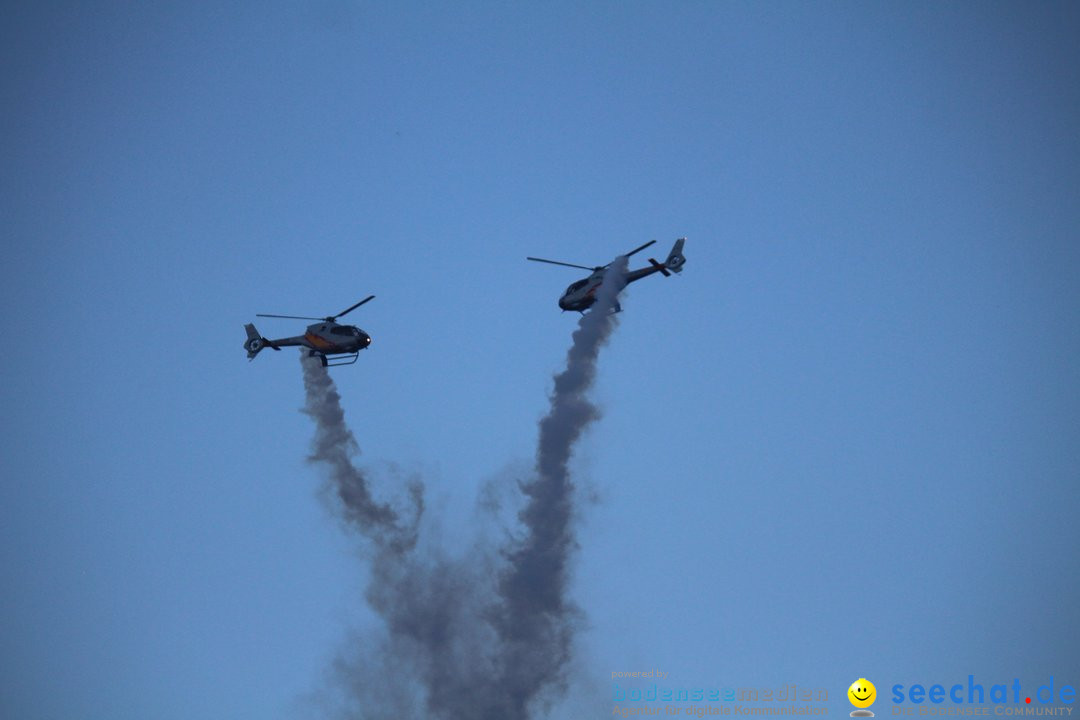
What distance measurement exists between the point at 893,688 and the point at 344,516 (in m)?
28.2

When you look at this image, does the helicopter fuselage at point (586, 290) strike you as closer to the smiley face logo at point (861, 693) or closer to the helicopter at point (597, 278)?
the helicopter at point (597, 278)

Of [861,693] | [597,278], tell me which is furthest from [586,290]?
[861,693]

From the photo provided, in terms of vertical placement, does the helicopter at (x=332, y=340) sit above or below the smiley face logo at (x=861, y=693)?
above

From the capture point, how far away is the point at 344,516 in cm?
9275

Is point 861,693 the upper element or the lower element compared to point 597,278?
lower

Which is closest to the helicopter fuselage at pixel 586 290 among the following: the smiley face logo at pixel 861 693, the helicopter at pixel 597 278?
the helicopter at pixel 597 278

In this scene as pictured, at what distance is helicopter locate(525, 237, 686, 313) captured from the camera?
87.5m

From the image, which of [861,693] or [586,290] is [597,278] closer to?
[586,290]

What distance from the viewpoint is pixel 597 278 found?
291 feet

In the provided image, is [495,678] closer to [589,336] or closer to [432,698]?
[432,698]

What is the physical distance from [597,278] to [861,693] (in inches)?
911

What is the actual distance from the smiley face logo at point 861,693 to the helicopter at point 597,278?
821 inches

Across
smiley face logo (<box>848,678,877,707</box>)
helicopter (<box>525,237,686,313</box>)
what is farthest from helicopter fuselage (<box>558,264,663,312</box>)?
smiley face logo (<box>848,678,877,707</box>)

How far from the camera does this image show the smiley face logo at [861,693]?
→ 78875mm
